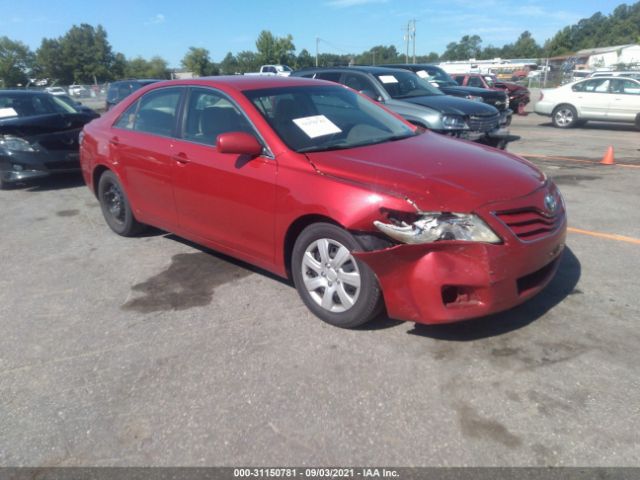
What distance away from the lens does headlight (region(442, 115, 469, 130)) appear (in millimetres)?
8281

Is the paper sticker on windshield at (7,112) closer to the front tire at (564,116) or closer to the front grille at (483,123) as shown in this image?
the front grille at (483,123)

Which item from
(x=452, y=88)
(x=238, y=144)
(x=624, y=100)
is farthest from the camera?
(x=624, y=100)

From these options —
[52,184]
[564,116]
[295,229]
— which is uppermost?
[295,229]

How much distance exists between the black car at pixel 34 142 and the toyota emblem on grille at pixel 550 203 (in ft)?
24.0

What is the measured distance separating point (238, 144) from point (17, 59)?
318 feet

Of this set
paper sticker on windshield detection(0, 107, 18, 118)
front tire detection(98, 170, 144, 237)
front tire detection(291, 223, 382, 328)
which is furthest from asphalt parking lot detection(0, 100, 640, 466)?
paper sticker on windshield detection(0, 107, 18, 118)

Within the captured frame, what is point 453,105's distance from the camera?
869 centimetres

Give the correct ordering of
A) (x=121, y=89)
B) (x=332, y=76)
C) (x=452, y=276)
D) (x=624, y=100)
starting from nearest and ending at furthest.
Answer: (x=452, y=276) → (x=332, y=76) → (x=624, y=100) → (x=121, y=89)

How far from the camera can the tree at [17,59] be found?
7831 centimetres

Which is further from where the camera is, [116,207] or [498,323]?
[116,207]

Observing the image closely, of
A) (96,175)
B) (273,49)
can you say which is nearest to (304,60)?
(273,49)

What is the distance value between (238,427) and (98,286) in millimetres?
2383

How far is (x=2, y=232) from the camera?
605cm

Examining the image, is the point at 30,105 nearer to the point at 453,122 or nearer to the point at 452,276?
the point at 453,122
